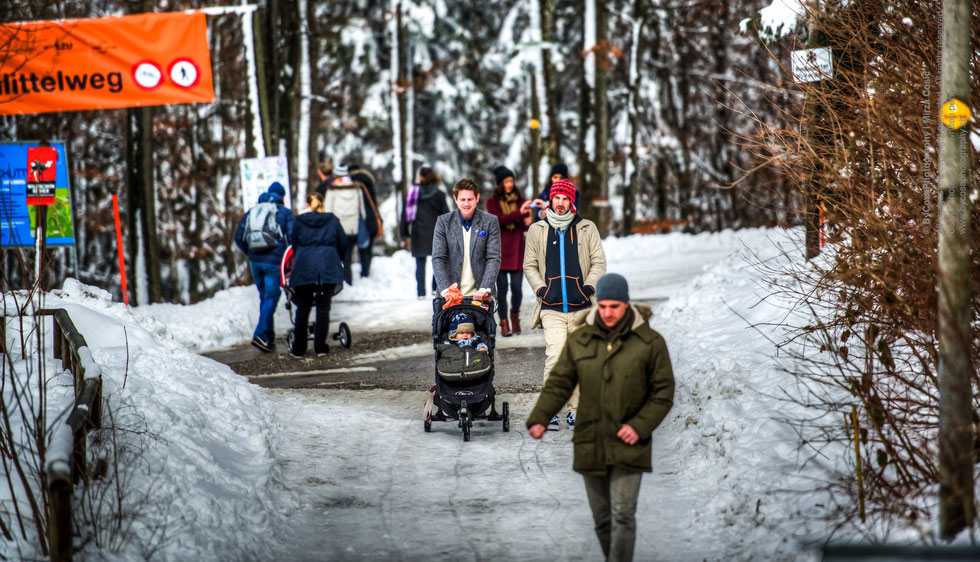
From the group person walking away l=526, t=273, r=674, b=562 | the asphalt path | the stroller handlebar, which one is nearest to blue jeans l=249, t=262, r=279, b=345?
the asphalt path

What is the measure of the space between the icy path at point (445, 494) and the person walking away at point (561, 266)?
103 cm

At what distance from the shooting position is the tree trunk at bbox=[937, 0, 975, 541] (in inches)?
197

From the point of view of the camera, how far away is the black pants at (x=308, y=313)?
42.6 ft

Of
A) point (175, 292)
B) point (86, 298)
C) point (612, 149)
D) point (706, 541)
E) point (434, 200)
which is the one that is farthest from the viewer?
point (612, 149)

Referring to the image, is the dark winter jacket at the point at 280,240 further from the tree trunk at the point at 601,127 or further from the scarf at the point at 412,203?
the tree trunk at the point at 601,127

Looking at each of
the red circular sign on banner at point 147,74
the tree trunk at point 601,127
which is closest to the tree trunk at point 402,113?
the tree trunk at point 601,127

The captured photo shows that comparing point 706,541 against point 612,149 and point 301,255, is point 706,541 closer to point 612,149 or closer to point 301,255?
point 301,255

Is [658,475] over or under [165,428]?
under

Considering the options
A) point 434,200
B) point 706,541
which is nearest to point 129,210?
point 434,200

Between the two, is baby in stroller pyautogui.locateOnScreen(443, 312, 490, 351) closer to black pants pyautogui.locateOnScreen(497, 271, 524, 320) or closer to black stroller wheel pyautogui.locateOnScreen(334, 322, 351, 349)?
black pants pyautogui.locateOnScreen(497, 271, 524, 320)

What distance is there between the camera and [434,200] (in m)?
17.7

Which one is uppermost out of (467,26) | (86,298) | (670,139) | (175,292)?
(467,26)

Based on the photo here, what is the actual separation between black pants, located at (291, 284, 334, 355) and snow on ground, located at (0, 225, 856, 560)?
2168mm

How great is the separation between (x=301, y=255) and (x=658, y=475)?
6.34 m
